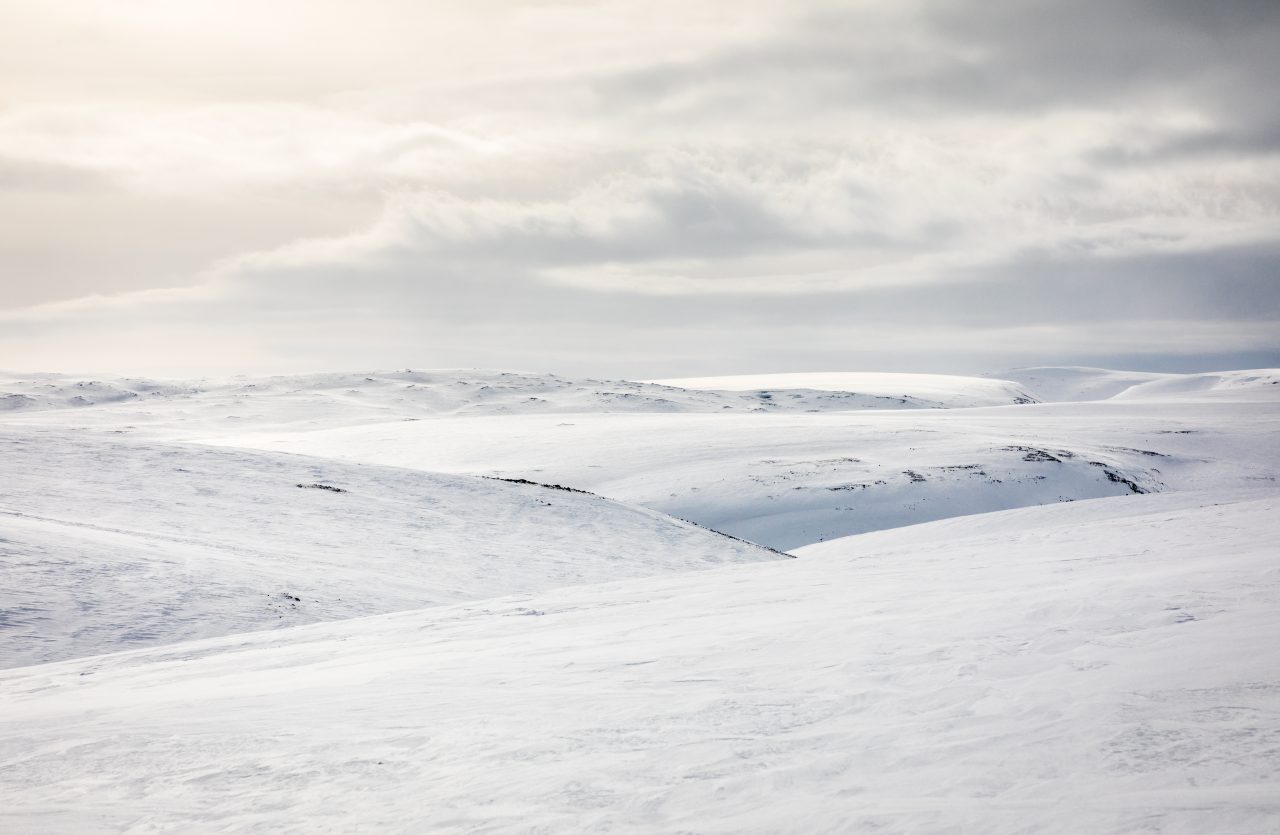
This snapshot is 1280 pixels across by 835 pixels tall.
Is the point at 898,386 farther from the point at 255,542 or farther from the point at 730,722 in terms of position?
the point at 730,722

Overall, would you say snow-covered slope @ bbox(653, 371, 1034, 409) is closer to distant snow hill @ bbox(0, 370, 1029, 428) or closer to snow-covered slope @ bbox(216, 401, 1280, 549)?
distant snow hill @ bbox(0, 370, 1029, 428)

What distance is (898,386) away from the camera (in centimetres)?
10950

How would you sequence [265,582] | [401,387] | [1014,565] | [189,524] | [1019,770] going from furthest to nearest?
[401,387], [189,524], [265,582], [1014,565], [1019,770]

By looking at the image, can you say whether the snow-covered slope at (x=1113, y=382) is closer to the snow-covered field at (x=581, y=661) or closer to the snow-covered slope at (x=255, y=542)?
the snow-covered slope at (x=255, y=542)

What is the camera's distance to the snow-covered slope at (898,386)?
9869cm

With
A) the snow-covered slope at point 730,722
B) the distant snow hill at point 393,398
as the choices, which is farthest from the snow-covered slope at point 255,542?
the distant snow hill at point 393,398

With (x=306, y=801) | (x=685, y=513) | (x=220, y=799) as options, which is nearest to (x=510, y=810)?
(x=306, y=801)

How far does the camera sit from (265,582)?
14422 millimetres

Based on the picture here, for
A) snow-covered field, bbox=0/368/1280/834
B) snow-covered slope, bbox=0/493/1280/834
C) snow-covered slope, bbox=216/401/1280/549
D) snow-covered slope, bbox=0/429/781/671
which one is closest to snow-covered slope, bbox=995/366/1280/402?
snow-covered slope, bbox=216/401/1280/549

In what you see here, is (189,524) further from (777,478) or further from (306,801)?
(777,478)

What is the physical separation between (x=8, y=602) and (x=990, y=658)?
1164cm

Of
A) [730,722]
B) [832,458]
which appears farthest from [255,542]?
[832,458]

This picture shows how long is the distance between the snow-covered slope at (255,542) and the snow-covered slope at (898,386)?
73.7 m

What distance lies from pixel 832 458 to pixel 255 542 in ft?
66.3
